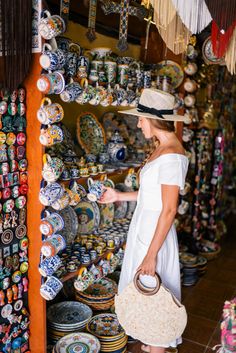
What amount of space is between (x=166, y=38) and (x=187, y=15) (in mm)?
254

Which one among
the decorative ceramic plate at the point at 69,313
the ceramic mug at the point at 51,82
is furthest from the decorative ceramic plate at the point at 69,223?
the ceramic mug at the point at 51,82

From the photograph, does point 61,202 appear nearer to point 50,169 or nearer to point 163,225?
point 50,169

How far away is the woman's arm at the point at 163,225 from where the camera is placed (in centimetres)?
189

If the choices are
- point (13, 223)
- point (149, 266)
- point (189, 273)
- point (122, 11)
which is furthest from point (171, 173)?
point (189, 273)

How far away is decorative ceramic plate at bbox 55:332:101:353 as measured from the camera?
213 cm

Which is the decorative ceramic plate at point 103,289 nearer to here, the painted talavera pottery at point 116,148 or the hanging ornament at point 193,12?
the painted talavera pottery at point 116,148

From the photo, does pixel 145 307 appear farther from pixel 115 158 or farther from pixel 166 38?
pixel 166 38

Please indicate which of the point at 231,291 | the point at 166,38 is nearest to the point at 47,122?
the point at 166,38

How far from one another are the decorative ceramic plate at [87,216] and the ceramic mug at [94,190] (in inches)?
11.9

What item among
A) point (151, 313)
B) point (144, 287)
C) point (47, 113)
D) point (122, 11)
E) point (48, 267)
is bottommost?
point (151, 313)

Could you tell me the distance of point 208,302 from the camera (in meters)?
3.09

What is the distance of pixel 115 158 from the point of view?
8.82 ft

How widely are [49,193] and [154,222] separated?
560 mm

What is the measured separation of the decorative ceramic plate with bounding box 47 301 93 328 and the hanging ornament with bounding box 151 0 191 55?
64.2 inches
